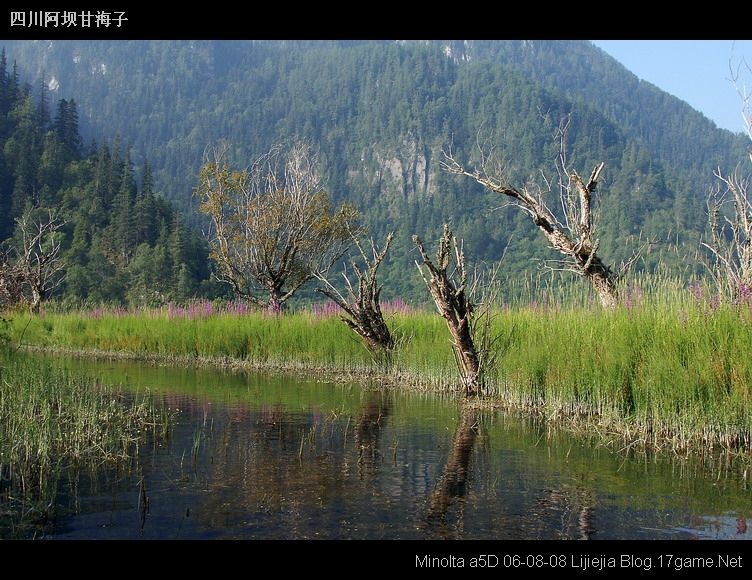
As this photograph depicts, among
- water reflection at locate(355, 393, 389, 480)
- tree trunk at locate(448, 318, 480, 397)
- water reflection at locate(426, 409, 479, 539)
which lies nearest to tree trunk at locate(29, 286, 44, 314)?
water reflection at locate(355, 393, 389, 480)

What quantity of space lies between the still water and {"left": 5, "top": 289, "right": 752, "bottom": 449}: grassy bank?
666 millimetres

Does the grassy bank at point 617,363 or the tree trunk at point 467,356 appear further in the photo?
the tree trunk at point 467,356

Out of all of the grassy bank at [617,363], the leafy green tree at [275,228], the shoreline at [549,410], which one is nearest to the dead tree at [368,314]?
the grassy bank at [617,363]

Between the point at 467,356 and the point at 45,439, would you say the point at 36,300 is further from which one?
the point at 45,439

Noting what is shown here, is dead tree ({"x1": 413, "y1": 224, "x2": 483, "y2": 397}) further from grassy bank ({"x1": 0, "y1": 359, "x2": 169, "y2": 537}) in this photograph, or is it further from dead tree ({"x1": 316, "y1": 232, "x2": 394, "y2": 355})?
grassy bank ({"x1": 0, "y1": 359, "x2": 169, "y2": 537})

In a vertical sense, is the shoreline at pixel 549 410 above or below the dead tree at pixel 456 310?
below

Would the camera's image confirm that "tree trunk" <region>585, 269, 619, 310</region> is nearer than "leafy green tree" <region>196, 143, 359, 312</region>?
Yes

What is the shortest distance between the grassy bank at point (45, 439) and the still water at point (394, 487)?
0.24 m

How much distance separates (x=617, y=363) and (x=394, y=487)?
3.94m

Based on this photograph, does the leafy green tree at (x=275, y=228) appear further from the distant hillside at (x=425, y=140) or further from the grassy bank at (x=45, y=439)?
the distant hillside at (x=425, y=140)

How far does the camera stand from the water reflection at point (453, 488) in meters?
5.99

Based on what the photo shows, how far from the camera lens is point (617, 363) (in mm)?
9820

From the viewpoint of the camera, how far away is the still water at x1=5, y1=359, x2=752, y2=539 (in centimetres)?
600
